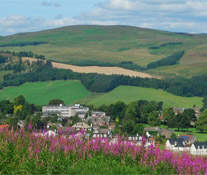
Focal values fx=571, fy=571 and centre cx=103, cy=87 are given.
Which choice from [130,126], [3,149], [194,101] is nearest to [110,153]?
[3,149]

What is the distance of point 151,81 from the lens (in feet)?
607

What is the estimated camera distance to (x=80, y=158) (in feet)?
87.5

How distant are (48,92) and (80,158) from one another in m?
155

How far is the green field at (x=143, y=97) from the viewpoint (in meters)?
154

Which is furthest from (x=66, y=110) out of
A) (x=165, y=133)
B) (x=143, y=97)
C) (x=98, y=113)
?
(x=165, y=133)

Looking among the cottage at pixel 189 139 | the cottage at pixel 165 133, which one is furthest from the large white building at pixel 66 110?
the cottage at pixel 189 139

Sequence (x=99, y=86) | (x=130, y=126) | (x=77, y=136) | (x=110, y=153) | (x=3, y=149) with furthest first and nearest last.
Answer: (x=99, y=86)
(x=130, y=126)
(x=77, y=136)
(x=110, y=153)
(x=3, y=149)

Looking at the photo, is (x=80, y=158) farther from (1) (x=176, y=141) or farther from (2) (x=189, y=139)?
(2) (x=189, y=139)

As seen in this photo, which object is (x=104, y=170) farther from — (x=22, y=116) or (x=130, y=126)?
(x=22, y=116)

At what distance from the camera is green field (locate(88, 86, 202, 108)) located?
506 ft

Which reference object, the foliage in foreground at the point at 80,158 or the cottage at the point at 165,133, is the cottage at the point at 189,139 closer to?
the cottage at the point at 165,133

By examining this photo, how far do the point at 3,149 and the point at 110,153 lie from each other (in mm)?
5229

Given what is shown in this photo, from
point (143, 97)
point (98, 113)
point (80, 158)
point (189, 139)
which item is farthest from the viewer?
point (143, 97)

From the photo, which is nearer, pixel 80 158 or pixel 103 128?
pixel 80 158
